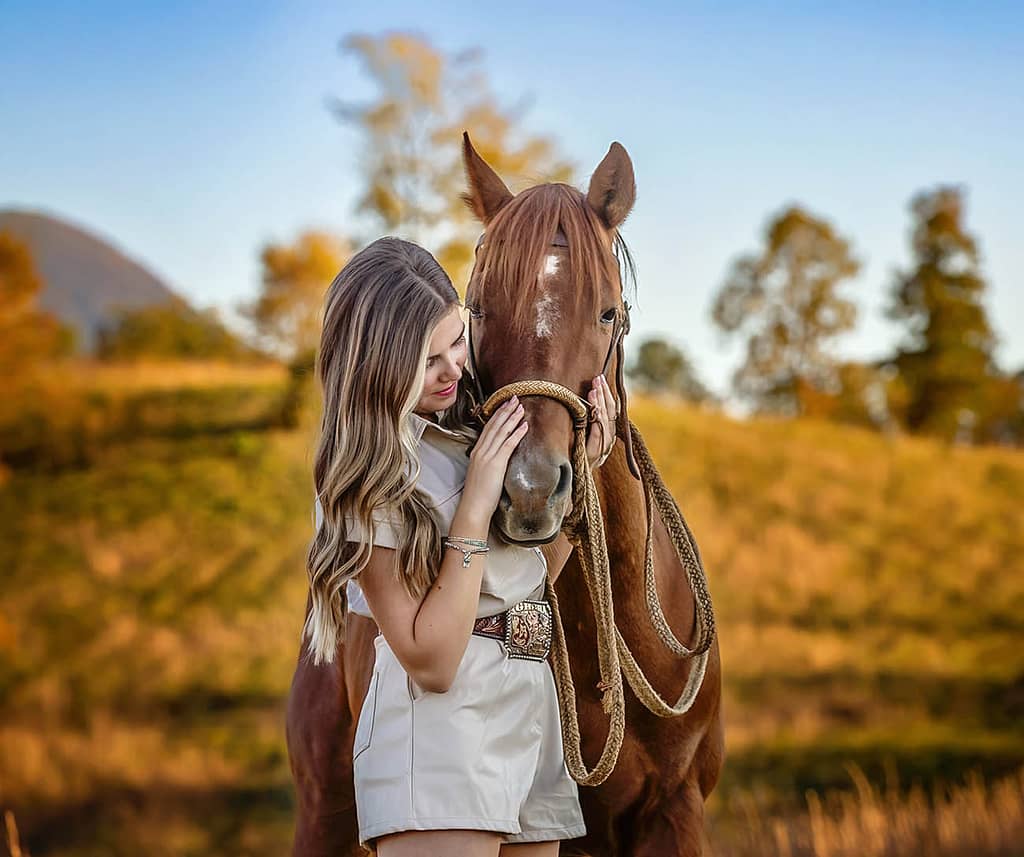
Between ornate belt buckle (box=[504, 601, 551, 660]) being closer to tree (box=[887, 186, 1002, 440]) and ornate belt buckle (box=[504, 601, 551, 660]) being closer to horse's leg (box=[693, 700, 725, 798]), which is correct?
horse's leg (box=[693, 700, 725, 798])

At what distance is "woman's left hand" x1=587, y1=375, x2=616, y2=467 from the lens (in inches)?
89.6

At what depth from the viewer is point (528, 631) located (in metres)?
1.97

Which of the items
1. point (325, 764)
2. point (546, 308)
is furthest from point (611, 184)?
point (325, 764)

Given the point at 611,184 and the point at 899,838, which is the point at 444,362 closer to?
the point at 611,184

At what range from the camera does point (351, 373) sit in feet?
6.24

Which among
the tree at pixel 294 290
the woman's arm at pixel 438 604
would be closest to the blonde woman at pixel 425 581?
the woman's arm at pixel 438 604

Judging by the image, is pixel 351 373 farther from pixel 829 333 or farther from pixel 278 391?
pixel 829 333

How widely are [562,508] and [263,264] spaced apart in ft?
74.0

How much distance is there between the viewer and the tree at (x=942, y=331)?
25859 mm

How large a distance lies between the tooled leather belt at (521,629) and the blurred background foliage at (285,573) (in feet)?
24.1

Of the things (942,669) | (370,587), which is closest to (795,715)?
(942,669)

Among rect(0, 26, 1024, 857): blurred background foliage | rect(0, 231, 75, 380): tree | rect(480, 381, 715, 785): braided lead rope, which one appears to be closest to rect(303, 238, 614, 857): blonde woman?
rect(480, 381, 715, 785): braided lead rope

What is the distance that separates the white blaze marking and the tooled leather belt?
23.1 inches

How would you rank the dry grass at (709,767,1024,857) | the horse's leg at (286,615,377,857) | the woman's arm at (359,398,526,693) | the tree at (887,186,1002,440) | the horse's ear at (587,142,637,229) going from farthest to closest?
the tree at (887,186,1002,440), the dry grass at (709,767,1024,857), the horse's leg at (286,615,377,857), the horse's ear at (587,142,637,229), the woman's arm at (359,398,526,693)
